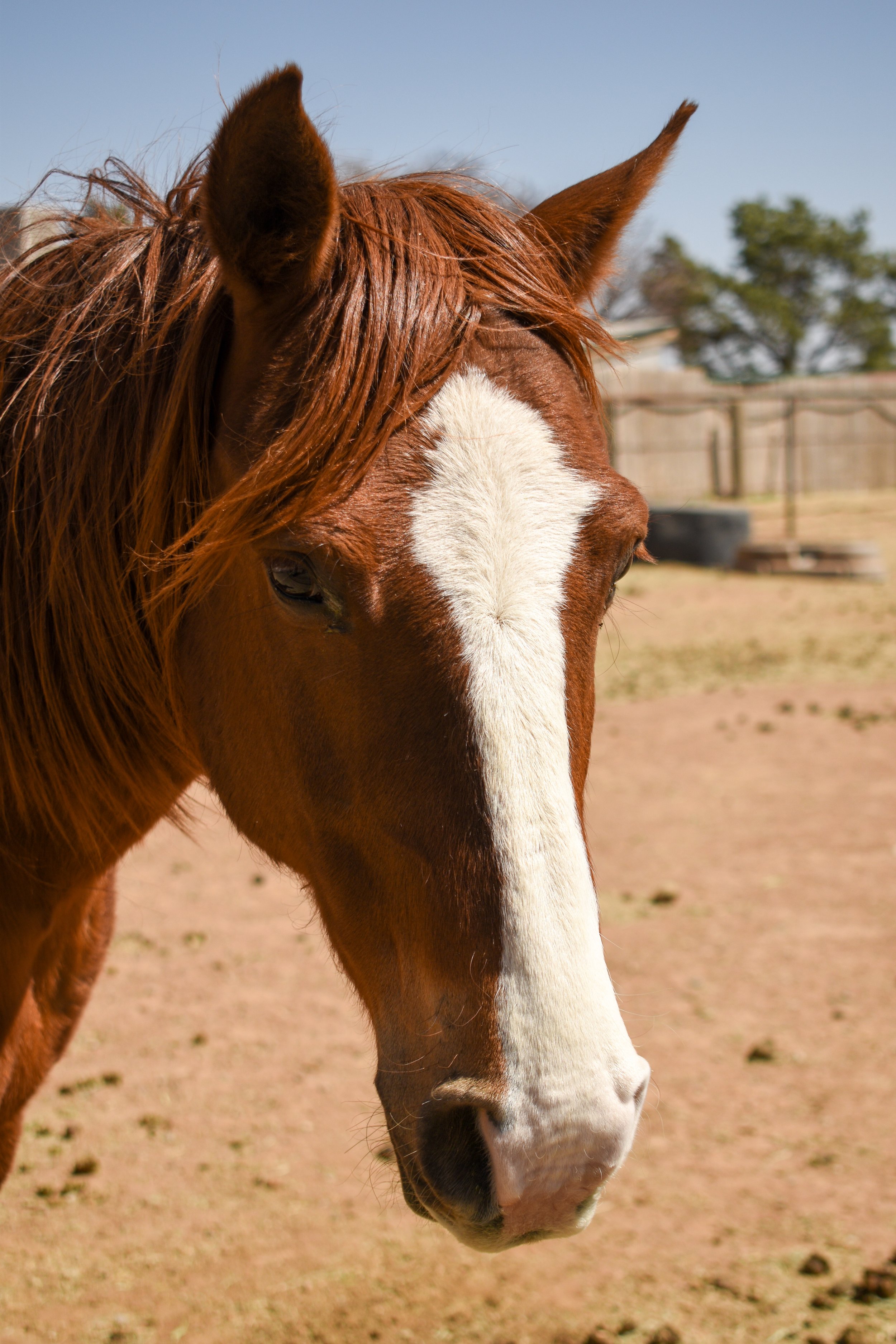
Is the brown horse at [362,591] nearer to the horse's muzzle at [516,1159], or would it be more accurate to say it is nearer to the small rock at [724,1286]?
the horse's muzzle at [516,1159]

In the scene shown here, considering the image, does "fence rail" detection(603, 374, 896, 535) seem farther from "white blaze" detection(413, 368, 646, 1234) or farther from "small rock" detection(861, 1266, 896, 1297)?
"white blaze" detection(413, 368, 646, 1234)

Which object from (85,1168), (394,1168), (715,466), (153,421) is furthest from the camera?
(715,466)

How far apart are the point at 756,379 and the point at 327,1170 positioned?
49600 mm

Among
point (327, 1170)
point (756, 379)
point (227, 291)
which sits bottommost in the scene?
point (327, 1170)

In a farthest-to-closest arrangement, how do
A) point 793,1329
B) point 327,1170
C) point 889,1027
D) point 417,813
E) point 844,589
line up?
point 844,589
point 889,1027
point 327,1170
point 793,1329
point 417,813

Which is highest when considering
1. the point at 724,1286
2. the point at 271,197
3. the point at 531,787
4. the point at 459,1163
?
the point at 271,197

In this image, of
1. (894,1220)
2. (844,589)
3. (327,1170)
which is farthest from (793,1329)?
(844,589)

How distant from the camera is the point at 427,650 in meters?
1.35

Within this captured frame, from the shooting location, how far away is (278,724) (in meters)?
1.56

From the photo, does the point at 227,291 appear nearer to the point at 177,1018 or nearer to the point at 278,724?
the point at 278,724

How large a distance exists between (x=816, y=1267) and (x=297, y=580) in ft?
7.99

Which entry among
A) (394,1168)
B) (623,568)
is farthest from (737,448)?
(394,1168)

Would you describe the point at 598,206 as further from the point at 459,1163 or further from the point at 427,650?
the point at 459,1163

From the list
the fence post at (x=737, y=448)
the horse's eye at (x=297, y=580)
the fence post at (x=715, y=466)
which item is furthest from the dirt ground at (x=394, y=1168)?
the fence post at (x=715, y=466)
